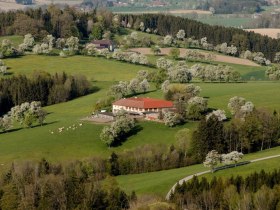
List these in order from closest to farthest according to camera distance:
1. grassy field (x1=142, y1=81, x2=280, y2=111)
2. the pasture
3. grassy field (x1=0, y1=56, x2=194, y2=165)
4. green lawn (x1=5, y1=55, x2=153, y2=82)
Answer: grassy field (x1=0, y1=56, x2=194, y2=165)
the pasture
grassy field (x1=142, y1=81, x2=280, y2=111)
green lawn (x1=5, y1=55, x2=153, y2=82)

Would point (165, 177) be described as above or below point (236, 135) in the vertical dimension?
below

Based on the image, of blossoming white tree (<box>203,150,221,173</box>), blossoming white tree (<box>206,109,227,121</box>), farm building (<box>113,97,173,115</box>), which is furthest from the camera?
farm building (<box>113,97,173,115</box>)

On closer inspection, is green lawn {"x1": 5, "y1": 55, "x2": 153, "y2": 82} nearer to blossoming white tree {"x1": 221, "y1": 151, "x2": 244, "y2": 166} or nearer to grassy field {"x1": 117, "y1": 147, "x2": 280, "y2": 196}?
grassy field {"x1": 117, "y1": 147, "x2": 280, "y2": 196}

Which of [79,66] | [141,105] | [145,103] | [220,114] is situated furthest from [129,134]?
[79,66]

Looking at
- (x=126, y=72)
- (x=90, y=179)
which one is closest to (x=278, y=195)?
(x=90, y=179)

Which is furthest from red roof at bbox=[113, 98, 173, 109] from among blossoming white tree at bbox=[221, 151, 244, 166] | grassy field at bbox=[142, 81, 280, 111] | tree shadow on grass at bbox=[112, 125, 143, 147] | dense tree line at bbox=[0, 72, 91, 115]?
blossoming white tree at bbox=[221, 151, 244, 166]

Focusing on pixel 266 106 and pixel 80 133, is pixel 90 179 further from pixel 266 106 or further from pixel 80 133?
pixel 266 106

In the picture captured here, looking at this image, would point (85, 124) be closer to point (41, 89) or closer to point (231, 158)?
point (41, 89)

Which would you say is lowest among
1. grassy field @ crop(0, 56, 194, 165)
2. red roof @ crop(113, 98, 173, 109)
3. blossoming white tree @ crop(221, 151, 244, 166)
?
grassy field @ crop(0, 56, 194, 165)

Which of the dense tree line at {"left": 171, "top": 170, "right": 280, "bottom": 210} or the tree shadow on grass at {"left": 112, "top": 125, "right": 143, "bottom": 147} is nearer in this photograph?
the dense tree line at {"left": 171, "top": 170, "right": 280, "bottom": 210}
